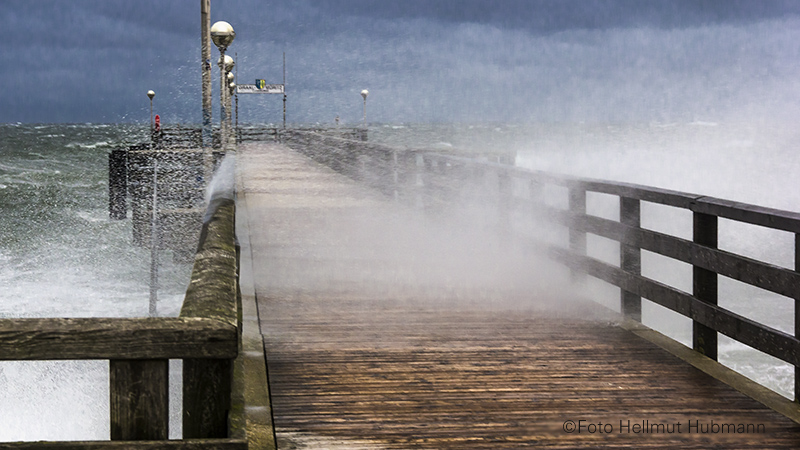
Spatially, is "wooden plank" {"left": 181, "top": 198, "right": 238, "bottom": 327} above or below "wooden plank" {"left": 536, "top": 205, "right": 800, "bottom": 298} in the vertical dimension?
above

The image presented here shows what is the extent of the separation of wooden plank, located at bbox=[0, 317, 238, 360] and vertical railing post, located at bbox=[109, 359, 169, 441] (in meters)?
0.03

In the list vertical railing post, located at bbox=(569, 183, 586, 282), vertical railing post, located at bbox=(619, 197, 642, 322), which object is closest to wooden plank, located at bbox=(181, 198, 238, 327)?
vertical railing post, located at bbox=(619, 197, 642, 322)

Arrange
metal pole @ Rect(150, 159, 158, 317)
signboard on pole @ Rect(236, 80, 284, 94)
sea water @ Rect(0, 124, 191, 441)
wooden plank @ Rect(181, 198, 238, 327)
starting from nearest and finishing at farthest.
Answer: wooden plank @ Rect(181, 198, 238, 327), sea water @ Rect(0, 124, 191, 441), metal pole @ Rect(150, 159, 158, 317), signboard on pole @ Rect(236, 80, 284, 94)

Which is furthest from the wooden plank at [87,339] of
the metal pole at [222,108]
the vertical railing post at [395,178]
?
the metal pole at [222,108]

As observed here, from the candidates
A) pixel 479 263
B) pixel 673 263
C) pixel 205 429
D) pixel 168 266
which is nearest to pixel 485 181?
pixel 479 263

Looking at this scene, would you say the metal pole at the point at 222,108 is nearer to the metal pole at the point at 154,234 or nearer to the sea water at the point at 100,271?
the metal pole at the point at 154,234

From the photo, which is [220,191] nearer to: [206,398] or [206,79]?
[206,398]

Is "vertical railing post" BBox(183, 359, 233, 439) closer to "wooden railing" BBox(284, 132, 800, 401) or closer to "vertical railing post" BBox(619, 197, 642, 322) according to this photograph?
"wooden railing" BBox(284, 132, 800, 401)

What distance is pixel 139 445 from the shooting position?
219 cm

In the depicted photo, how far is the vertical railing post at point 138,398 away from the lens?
2.19 meters

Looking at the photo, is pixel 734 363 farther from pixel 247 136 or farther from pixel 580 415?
pixel 247 136

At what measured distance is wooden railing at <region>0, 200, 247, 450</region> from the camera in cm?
219

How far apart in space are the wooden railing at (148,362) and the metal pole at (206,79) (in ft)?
44.2

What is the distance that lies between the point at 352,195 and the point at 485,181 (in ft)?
24.9
